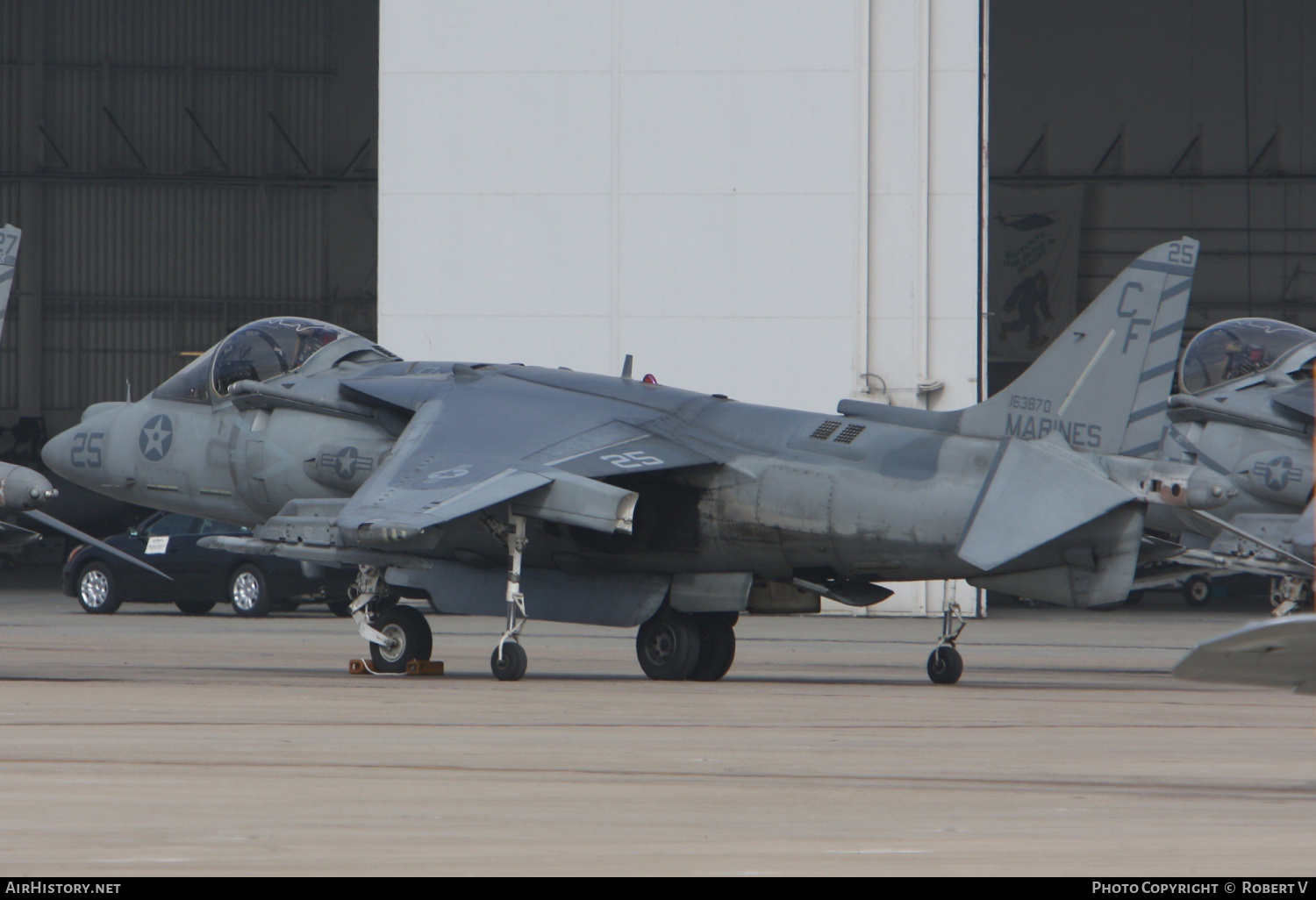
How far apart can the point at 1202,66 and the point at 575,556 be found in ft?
121

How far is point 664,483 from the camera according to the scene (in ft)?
45.4

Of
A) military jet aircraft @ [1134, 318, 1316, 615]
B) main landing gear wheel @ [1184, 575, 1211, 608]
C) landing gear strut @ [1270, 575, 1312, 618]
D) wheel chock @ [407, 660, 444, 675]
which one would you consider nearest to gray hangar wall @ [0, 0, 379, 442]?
main landing gear wheel @ [1184, 575, 1211, 608]

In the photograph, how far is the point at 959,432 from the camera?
1306cm

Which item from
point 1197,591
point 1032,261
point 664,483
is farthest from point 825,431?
point 1032,261

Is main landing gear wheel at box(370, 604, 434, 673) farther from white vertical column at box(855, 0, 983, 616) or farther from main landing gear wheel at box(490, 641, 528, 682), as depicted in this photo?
white vertical column at box(855, 0, 983, 616)

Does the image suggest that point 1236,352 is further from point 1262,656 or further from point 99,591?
point 99,591

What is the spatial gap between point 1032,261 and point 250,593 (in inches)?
1109

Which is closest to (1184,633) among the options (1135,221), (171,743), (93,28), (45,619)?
(45,619)

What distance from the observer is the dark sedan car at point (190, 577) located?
2602cm

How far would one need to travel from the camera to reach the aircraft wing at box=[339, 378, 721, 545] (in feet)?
40.8

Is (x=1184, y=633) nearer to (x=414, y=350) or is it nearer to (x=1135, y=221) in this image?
(x=414, y=350)

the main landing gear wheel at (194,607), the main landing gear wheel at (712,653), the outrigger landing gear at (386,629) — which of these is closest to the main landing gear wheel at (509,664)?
the outrigger landing gear at (386,629)

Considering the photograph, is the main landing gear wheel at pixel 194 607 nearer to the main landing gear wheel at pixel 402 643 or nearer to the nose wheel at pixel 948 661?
the main landing gear wheel at pixel 402 643

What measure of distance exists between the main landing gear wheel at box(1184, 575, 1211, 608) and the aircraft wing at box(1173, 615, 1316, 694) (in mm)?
34365
